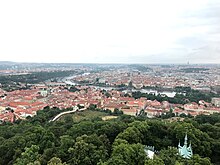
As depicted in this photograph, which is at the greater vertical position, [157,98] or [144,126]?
[144,126]

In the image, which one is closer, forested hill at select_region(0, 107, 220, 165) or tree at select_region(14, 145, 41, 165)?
forested hill at select_region(0, 107, 220, 165)

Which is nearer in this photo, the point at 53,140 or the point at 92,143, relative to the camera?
the point at 92,143

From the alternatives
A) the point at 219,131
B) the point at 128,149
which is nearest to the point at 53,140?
the point at 128,149

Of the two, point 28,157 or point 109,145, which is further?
point 109,145

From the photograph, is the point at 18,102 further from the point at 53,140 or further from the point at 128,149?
the point at 128,149

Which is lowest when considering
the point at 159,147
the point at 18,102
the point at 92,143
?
the point at 18,102

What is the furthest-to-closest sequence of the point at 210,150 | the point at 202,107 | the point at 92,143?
the point at 202,107
the point at 210,150
the point at 92,143

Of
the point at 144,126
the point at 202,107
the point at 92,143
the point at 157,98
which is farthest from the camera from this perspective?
the point at 157,98

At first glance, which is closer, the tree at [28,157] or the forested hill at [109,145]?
the forested hill at [109,145]
